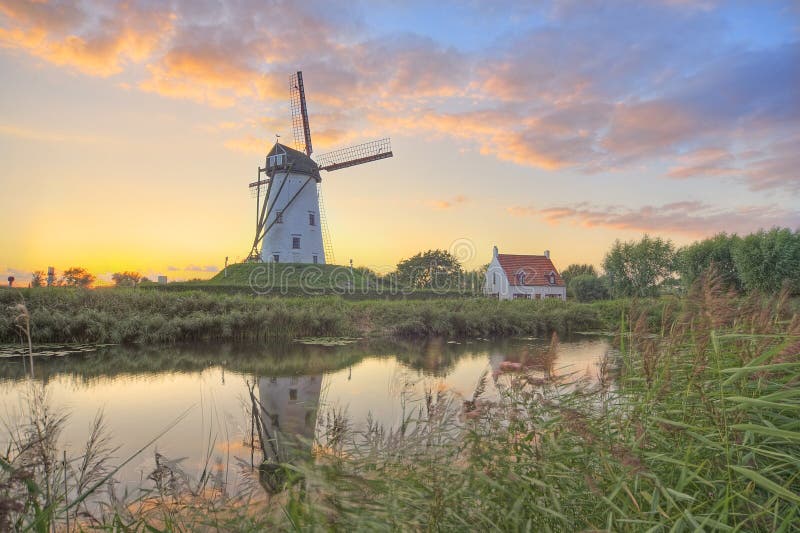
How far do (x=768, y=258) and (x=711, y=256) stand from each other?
3.02 meters

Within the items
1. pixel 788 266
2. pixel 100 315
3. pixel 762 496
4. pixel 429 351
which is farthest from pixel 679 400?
pixel 788 266

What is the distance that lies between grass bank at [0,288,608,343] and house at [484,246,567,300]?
595 inches

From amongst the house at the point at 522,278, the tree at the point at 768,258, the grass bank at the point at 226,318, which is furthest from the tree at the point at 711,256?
the grass bank at the point at 226,318

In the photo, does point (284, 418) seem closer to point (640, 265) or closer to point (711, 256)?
point (711, 256)

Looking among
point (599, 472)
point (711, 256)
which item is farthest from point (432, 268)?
point (599, 472)

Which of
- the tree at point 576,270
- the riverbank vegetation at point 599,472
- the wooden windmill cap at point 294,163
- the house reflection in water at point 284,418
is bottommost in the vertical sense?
the house reflection in water at point 284,418

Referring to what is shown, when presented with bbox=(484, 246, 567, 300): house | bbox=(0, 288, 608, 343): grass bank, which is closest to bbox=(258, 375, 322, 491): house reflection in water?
bbox=(0, 288, 608, 343): grass bank

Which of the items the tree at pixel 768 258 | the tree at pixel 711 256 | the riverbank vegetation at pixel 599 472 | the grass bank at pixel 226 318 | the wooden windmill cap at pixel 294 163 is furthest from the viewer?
the wooden windmill cap at pixel 294 163

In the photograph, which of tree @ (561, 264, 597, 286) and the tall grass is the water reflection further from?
tree @ (561, 264, 597, 286)

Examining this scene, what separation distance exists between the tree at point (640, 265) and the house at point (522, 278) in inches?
161

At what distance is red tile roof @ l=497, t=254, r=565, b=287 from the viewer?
3500 centimetres

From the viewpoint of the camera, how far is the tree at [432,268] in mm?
48991

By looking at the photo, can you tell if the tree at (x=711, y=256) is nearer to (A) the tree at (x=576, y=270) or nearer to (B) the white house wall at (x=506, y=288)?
(B) the white house wall at (x=506, y=288)

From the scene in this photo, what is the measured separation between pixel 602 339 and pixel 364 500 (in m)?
16.0
